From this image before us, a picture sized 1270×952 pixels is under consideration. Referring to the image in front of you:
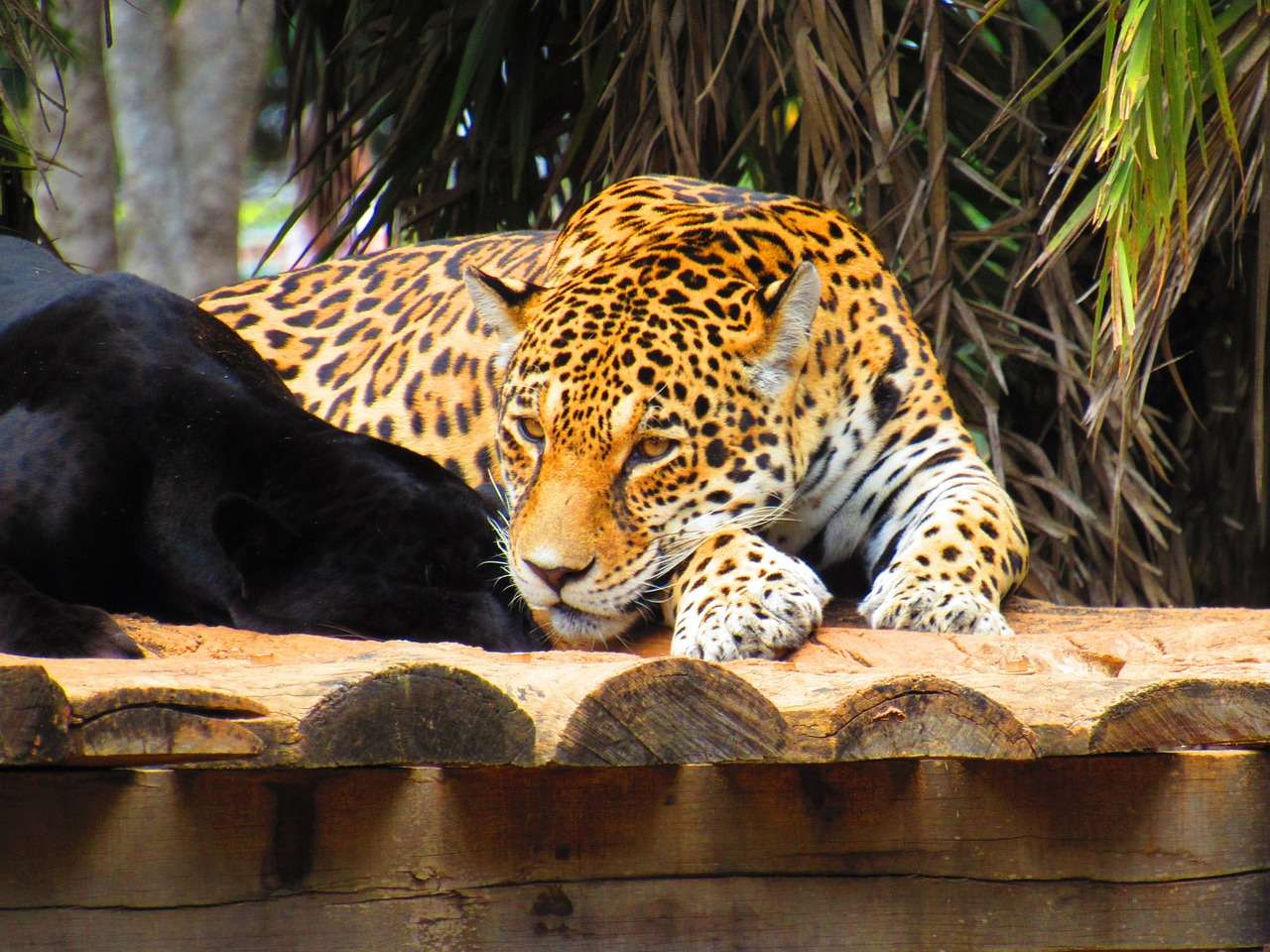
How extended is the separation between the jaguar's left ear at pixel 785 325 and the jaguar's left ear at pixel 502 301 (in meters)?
0.63

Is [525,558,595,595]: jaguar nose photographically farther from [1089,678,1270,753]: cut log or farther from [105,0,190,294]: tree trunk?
[105,0,190,294]: tree trunk

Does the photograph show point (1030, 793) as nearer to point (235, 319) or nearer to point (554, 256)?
point (554, 256)

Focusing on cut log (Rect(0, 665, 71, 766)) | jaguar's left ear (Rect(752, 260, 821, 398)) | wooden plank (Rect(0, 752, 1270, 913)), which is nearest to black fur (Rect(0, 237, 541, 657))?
jaguar's left ear (Rect(752, 260, 821, 398))

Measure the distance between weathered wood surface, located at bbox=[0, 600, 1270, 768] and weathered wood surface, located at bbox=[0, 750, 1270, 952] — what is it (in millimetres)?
128

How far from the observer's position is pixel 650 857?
2.26 meters

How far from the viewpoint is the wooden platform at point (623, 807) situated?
1.99 meters

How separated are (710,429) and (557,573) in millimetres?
539

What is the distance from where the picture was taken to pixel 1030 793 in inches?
94.0

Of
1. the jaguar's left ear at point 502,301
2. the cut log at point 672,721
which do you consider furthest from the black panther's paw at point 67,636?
the jaguar's left ear at point 502,301

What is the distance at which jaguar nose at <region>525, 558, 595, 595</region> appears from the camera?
3.40 meters

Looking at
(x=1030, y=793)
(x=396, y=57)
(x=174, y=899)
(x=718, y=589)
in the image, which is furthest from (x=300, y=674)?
(x=396, y=57)

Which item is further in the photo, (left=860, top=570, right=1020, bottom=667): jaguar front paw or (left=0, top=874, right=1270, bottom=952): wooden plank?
(left=860, top=570, right=1020, bottom=667): jaguar front paw

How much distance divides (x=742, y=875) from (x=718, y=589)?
1192mm

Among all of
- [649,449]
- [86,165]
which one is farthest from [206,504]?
[86,165]
